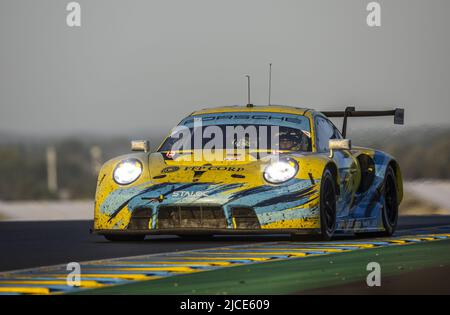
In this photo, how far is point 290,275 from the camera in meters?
10.2

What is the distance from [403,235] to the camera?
52.5 ft

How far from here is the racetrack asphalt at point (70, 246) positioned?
12094 mm

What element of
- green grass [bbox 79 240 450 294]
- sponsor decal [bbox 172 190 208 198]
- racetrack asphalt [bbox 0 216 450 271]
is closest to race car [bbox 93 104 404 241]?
sponsor decal [bbox 172 190 208 198]

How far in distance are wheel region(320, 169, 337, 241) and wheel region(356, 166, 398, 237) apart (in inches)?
65.1

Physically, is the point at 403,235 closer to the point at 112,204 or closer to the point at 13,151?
the point at 112,204

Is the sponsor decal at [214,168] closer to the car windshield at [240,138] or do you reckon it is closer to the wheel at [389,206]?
the car windshield at [240,138]

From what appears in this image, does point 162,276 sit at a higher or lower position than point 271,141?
lower

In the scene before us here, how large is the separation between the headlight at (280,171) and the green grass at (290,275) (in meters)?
1.42

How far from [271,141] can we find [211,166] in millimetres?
1044

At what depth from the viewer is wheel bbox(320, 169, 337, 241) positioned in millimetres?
13961

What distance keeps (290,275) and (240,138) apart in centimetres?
513

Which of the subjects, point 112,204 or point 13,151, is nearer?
point 112,204

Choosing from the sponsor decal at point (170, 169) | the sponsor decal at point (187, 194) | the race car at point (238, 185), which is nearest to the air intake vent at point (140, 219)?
the race car at point (238, 185)
